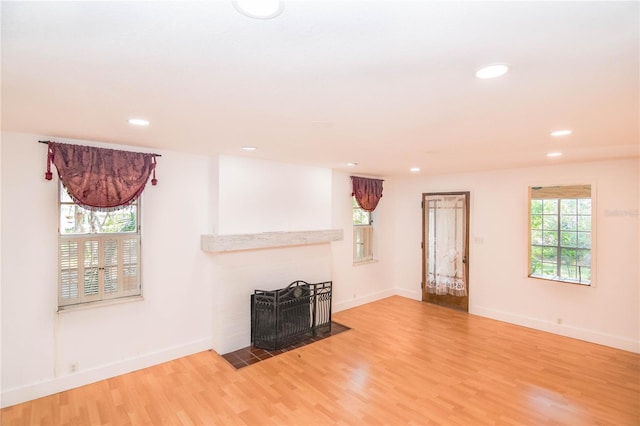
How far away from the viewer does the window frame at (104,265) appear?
10.1ft

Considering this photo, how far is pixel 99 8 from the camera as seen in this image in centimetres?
106

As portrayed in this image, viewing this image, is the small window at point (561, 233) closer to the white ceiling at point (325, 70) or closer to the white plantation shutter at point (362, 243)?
the white ceiling at point (325, 70)

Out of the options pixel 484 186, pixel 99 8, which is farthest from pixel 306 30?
pixel 484 186

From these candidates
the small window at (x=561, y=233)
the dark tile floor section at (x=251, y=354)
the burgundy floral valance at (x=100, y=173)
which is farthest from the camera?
the small window at (x=561, y=233)

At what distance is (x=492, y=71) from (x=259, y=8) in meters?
1.12

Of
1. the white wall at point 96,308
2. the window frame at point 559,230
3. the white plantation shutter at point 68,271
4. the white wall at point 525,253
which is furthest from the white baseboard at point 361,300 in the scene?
the white plantation shutter at point 68,271

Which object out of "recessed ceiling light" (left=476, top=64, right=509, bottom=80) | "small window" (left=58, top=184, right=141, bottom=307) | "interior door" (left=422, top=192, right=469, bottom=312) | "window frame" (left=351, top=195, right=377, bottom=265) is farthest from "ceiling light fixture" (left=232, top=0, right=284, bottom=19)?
"interior door" (left=422, top=192, right=469, bottom=312)

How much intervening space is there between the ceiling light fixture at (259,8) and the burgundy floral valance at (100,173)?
2841 millimetres

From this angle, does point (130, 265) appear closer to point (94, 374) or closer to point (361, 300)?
point (94, 374)

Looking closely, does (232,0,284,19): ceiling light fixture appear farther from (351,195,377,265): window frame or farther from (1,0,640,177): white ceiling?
(351,195,377,265): window frame

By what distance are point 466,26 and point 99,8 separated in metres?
1.26

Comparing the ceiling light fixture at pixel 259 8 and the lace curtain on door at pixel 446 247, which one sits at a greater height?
the ceiling light fixture at pixel 259 8

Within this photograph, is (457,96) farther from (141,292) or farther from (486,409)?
(141,292)

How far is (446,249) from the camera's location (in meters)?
5.67
